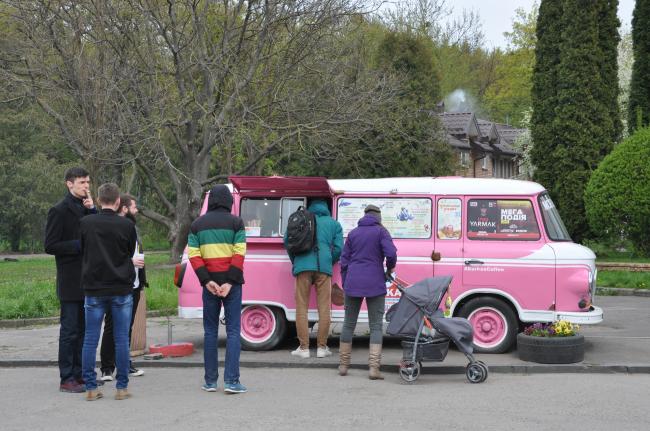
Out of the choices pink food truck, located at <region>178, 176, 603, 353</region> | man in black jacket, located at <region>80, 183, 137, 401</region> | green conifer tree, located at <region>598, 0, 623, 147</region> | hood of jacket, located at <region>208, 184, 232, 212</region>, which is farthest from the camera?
green conifer tree, located at <region>598, 0, 623, 147</region>

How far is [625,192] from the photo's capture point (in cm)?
2505

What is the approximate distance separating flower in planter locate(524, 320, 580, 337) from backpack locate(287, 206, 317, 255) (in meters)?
2.80

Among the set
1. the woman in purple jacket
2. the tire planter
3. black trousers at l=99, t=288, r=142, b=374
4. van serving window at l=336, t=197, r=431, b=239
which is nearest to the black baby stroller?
the woman in purple jacket

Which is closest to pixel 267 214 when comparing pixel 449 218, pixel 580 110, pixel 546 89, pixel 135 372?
pixel 449 218

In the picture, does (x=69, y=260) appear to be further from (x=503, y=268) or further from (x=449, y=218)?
(x=503, y=268)

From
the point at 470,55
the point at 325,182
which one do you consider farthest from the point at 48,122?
the point at 470,55

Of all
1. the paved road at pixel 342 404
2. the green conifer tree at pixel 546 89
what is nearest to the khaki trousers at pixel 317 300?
the paved road at pixel 342 404

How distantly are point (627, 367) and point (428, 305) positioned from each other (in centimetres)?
251

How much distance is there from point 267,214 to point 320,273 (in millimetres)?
1377

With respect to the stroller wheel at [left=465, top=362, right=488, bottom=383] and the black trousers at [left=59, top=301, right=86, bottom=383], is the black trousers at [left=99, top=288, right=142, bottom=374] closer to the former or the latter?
the black trousers at [left=59, top=301, right=86, bottom=383]

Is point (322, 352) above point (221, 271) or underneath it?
underneath

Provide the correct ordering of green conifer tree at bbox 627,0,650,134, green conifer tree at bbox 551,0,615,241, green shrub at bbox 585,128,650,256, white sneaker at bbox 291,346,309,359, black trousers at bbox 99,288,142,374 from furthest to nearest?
green conifer tree at bbox 627,0,650,134 → green conifer tree at bbox 551,0,615,241 → green shrub at bbox 585,128,650,256 → white sneaker at bbox 291,346,309,359 → black trousers at bbox 99,288,142,374

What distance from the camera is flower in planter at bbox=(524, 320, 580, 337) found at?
1022 centimetres

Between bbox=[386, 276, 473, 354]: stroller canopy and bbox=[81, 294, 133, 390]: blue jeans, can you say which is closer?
bbox=[81, 294, 133, 390]: blue jeans
